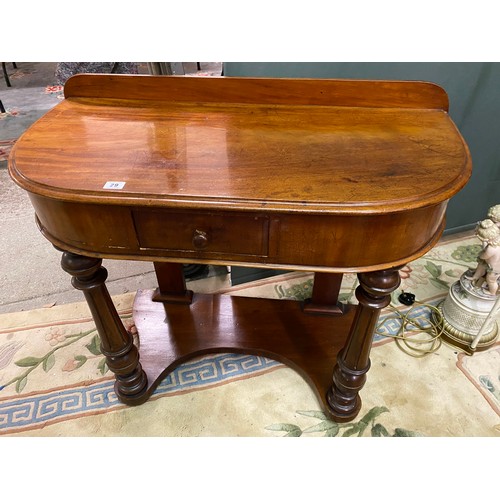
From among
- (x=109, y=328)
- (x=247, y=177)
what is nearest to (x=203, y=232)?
(x=247, y=177)

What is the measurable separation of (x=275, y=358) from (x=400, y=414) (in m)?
0.42

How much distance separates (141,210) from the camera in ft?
2.38

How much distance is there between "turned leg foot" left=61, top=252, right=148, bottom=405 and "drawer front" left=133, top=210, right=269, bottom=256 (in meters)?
0.18

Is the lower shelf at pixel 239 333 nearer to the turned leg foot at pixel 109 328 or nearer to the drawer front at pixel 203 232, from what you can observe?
the turned leg foot at pixel 109 328

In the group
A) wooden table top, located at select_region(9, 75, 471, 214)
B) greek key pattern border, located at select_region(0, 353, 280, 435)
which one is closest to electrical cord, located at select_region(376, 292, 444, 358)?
greek key pattern border, located at select_region(0, 353, 280, 435)

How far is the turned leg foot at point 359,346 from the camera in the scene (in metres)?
0.79

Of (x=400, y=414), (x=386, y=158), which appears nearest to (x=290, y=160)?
(x=386, y=158)

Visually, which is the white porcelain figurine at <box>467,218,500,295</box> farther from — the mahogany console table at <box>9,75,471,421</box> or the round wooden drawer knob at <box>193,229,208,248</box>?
the round wooden drawer knob at <box>193,229,208,248</box>

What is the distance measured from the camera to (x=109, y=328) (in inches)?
39.4

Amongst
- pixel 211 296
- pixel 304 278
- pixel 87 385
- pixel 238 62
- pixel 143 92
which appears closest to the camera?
pixel 143 92

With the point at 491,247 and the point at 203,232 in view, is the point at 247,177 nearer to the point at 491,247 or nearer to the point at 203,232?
the point at 203,232

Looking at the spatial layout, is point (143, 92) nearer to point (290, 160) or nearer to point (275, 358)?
point (290, 160)

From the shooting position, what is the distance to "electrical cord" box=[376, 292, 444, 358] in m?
1.38

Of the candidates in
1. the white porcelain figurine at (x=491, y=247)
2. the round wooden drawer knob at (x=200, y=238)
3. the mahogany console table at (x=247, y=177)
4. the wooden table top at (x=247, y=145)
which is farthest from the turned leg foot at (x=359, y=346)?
the white porcelain figurine at (x=491, y=247)
